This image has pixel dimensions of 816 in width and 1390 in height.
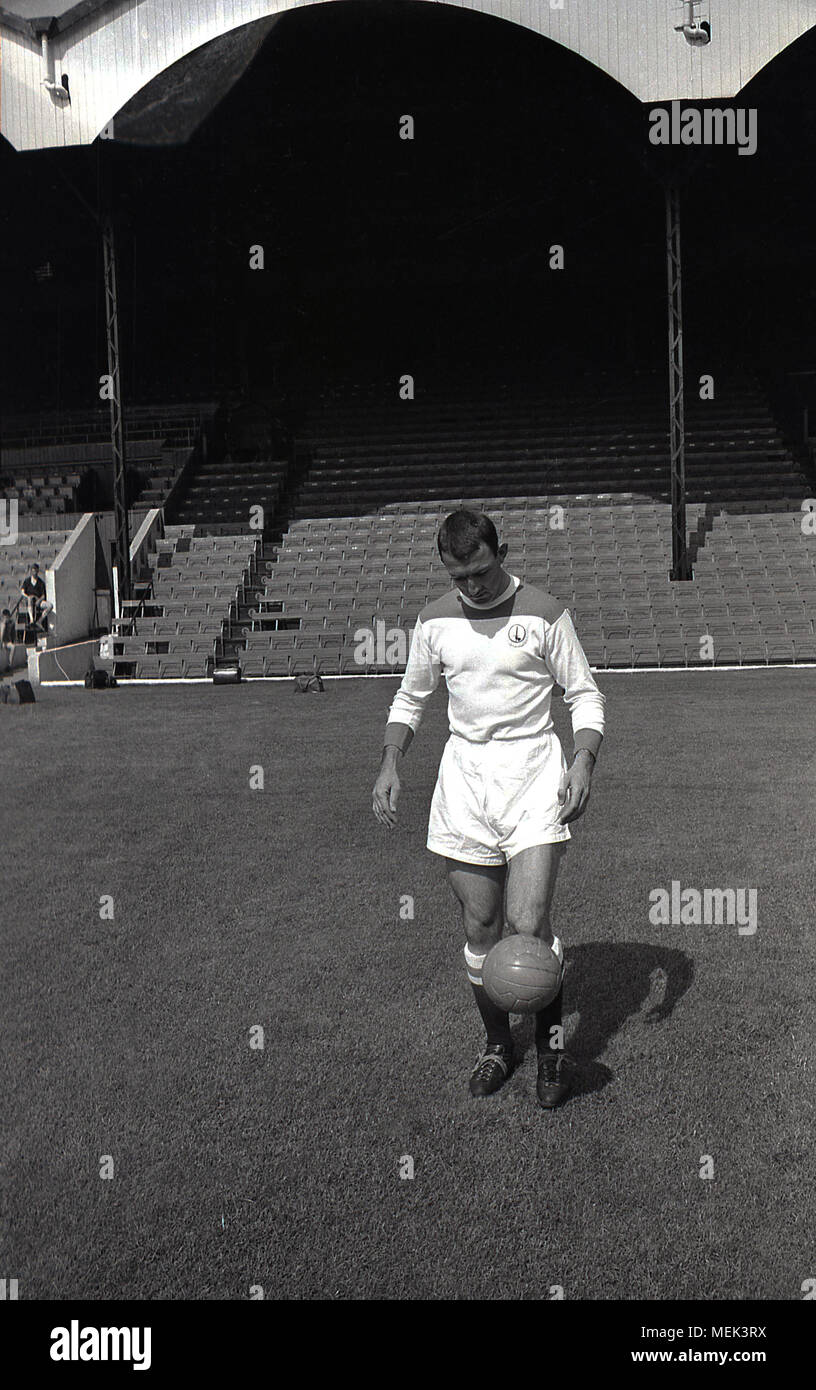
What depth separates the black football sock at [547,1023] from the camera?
16.0ft

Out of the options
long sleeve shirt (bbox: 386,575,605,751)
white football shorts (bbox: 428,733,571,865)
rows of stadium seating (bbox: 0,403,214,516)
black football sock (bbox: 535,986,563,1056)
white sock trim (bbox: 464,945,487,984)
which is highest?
rows of stadium seating (bbox: 0,403,214,516)

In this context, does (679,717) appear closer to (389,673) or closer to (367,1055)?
(389,673)

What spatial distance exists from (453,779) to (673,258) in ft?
78.1

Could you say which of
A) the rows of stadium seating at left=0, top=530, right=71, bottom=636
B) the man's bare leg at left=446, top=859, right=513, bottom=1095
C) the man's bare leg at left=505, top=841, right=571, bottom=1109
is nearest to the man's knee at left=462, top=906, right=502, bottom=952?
the man's bare leg at left=446, top=859, right=513, bottom=1095

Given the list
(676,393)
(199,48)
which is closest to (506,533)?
(676,393)

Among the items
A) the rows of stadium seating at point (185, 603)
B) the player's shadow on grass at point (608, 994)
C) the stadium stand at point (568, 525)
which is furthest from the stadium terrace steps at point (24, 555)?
the player's shadow on grass at point (608, 994)

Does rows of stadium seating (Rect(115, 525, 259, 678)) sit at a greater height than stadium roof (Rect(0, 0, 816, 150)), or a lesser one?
lesser

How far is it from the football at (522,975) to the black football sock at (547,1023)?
155 millimetres

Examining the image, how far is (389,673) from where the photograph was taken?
24.0m

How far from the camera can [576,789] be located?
4625 millimetres

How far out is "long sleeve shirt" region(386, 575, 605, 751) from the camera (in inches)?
186

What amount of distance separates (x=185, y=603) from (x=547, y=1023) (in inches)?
910

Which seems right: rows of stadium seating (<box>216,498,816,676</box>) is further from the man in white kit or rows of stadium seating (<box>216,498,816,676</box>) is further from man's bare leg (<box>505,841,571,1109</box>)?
man's bare leg (<box>505,841,571,1109</box>)

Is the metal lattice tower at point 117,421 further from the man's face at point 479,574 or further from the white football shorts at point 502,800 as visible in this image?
the man's face at point 479,574
